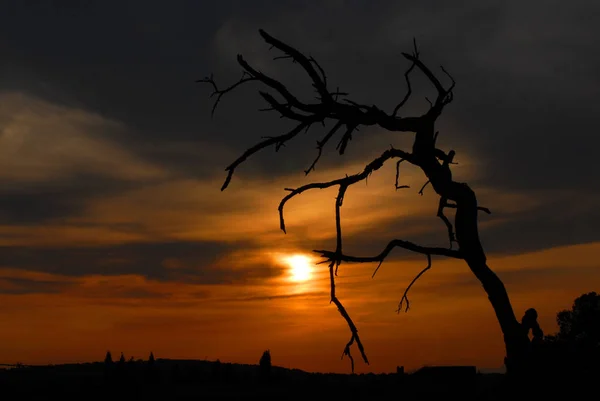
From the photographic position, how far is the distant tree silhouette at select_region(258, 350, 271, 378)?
23.6 meters

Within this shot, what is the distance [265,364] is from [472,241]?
1132 centimetres

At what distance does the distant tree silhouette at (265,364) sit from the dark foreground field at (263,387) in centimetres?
18

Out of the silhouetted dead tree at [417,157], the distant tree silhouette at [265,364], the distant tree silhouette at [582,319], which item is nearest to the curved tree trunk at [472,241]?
the silhouetted dead tree at [417,157]

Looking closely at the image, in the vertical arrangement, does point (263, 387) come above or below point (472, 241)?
below

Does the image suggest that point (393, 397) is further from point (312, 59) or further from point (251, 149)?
point (312, 59)

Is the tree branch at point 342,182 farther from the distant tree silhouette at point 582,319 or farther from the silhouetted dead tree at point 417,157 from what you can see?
the distant tree silhouette at point 582,319

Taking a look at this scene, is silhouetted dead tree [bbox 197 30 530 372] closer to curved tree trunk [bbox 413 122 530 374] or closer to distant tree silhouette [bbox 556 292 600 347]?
curved tree trunk [bbox 413 122 530 374]

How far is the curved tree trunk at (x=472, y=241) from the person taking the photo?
47.8 feet

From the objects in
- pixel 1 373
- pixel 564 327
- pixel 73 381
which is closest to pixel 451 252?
pixel 73 381

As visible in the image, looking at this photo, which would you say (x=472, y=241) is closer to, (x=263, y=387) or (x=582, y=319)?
(x=263, y=387)

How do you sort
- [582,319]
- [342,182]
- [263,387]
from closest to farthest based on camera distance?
[342,182] < [263,387] < [582,319]

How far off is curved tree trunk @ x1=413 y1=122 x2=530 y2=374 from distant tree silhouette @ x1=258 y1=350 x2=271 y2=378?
34.4 feet

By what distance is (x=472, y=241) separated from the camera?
48.5 feet

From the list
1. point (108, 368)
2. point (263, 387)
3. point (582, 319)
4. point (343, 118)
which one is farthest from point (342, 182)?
point (582, 319)
